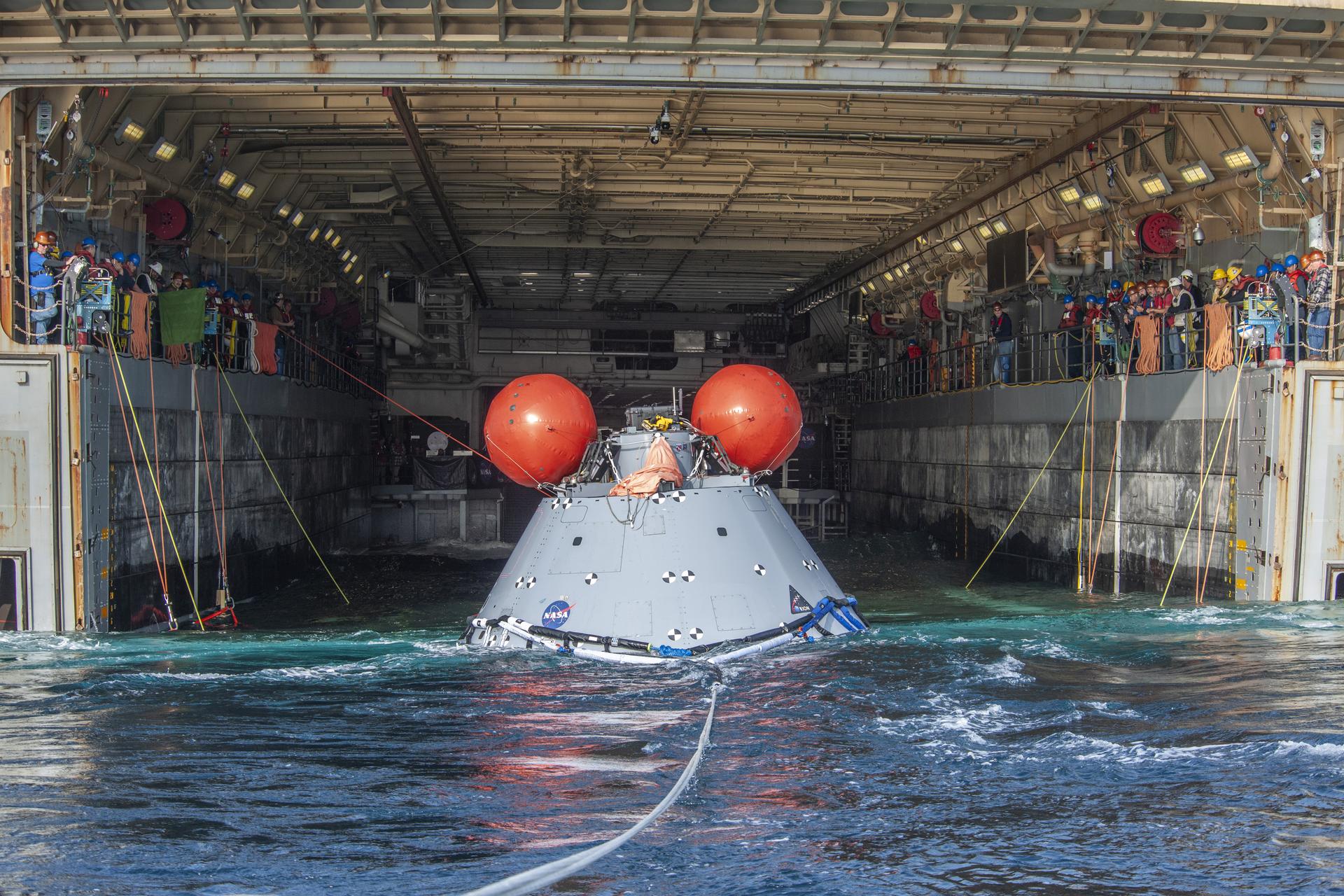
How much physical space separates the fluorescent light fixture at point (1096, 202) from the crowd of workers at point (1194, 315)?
1531 mm

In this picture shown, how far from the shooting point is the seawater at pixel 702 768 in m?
6.30

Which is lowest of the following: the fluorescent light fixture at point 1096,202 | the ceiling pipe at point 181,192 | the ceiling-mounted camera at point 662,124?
the ceiling pipe at point 181,192

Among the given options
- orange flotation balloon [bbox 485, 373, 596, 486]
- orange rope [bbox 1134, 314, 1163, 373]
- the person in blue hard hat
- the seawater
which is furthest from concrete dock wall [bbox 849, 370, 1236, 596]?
orange flotation balloon [bbox 485, 373, 596, 486]

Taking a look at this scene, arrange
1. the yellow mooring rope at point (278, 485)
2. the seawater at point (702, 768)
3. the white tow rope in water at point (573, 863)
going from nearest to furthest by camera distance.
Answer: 1. the white tow rope in water at point (573, 863)
2. the seawater at point (702, 768)
3. the yellow mooring rope at point (278, 485)

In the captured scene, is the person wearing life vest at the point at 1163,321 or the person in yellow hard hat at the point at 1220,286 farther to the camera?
the person wearing life vest at the point at 1163,321

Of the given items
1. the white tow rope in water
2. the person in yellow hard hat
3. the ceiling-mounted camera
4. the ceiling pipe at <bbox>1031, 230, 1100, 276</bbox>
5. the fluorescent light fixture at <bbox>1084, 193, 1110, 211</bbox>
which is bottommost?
the white tow rope in water

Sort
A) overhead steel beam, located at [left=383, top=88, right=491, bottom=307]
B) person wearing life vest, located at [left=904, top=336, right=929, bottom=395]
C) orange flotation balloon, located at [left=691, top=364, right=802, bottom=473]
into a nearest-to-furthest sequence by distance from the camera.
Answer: orange flotation balloon, located at [left=691, top=364, right=802, bottom=473]
overhead steel beam, located at [left=383, top=88, right=491, bottom=307]
person wearing life vest, located at [left=904, top=336, right=929, bottom=395]

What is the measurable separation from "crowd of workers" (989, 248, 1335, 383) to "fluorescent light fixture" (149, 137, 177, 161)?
16.0 m

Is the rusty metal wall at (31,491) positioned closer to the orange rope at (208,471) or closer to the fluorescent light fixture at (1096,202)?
the orange rope at (208,471)

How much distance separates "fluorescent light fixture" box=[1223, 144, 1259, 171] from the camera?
18.4 meters

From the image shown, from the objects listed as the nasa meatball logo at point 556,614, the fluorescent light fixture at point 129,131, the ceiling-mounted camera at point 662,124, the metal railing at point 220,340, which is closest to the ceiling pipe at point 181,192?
the fluorescent light fixture at point 129,131

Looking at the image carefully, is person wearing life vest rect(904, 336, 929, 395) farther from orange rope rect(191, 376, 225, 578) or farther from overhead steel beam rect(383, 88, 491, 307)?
orange rope rect(191, 376, 225, 578)

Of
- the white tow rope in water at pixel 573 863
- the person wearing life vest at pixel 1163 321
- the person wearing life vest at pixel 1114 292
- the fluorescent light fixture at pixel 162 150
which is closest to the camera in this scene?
the white tow rope in water at pixel 573 863

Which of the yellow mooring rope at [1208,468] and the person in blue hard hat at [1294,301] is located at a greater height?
the person in blue hard hat at [1294,301]
